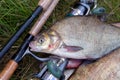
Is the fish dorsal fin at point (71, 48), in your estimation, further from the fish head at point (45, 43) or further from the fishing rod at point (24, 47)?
the fishing rod at point (24, 47)

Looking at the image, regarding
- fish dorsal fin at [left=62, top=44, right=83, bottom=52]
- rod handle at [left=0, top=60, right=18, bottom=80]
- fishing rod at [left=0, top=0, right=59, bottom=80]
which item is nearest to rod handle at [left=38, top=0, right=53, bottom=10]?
fishing rod at [left=0, top=0, right=59, bottom=80]

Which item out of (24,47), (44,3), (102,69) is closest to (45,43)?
(24,47)

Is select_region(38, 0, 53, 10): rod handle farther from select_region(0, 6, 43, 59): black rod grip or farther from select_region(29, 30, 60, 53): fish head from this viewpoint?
select_region(29, 30, 60, 53): fish head

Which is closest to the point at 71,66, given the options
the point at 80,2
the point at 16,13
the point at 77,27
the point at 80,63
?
the point at 80,63

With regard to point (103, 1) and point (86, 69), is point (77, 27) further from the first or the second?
point (103, 1)

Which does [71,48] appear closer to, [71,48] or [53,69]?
[71,48]

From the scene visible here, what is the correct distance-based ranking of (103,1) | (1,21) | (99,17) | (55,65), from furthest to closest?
(103,1) → (1,21) → (99,17) → (55,65)
